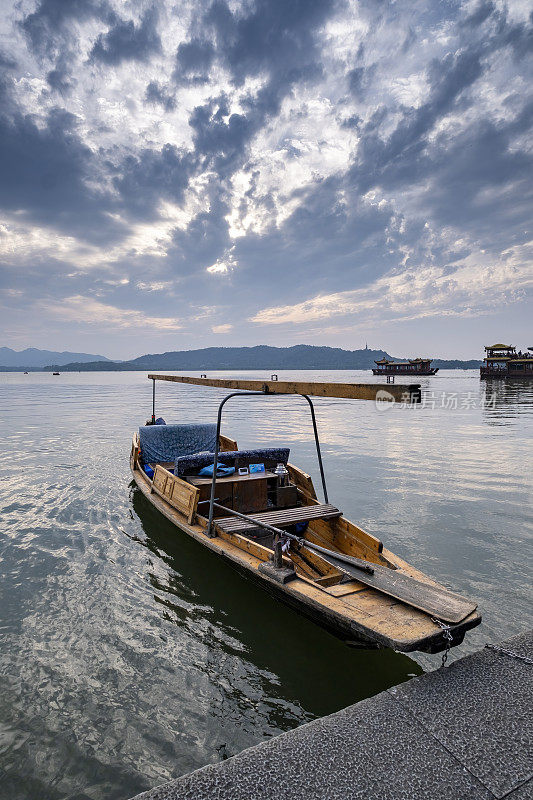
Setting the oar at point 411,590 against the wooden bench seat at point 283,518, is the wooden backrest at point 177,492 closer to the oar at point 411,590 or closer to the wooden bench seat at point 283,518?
the wooden bench seat at point 283,518

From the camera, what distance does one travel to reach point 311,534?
7.47 meters

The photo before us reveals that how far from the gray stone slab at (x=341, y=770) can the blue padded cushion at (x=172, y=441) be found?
391 inches

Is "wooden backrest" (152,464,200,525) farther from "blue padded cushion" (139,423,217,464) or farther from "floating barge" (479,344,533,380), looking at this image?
Result: "floating barge" (479,344,533,380)

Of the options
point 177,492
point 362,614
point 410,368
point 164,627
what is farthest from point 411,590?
point 410,368

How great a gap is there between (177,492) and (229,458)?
155 cm

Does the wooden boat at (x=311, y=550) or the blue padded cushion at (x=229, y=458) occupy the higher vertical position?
the blue padded cushion at (x=229, y=458)

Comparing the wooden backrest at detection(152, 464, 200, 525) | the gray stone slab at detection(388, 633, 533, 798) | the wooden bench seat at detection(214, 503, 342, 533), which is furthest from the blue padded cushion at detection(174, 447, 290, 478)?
the gray stone slab at detection(388, 633, 533, 798)

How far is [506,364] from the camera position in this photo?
78.0 meters

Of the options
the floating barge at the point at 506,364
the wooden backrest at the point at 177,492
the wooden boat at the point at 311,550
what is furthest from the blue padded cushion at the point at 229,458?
the floating barge at the point at 506,364

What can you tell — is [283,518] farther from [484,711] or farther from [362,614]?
[484,711]

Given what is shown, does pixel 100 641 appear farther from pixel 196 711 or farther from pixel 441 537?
pixel 441 537

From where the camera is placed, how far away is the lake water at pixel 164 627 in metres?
4.14

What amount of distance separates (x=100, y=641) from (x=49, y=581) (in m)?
2.26

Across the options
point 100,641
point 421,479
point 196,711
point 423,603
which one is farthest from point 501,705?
point 421,479
